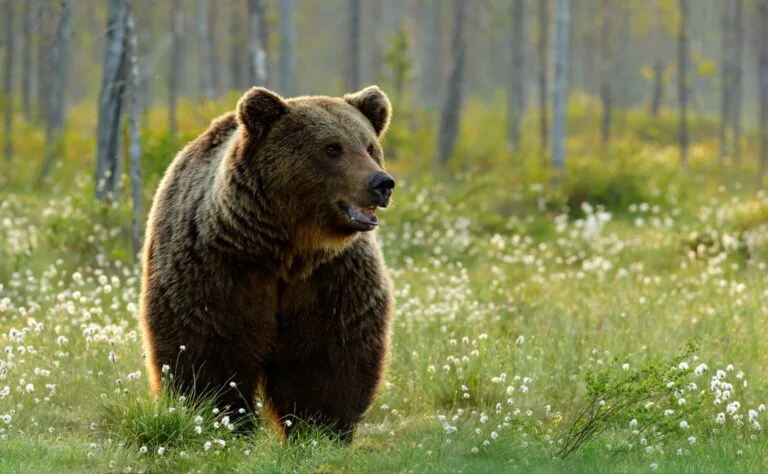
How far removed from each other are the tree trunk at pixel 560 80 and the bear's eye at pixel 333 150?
11733mm

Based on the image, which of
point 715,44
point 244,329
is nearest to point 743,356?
point 244,329

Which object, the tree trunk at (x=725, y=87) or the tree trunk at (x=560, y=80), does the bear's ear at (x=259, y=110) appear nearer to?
the tree trunk at (x=560, y=80)

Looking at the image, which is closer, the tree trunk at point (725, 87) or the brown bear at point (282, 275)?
the brown bear at point (282, 275)

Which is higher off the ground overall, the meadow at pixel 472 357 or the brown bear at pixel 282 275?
the brown bear at pixel 282 275

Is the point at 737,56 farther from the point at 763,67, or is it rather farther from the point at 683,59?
the point at 763,67

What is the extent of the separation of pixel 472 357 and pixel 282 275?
2.06 m

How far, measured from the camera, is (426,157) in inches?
810

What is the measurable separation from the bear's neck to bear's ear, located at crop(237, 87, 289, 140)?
157 mm

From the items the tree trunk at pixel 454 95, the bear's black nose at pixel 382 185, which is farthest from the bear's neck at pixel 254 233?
the tree trunk at pixel 454 95

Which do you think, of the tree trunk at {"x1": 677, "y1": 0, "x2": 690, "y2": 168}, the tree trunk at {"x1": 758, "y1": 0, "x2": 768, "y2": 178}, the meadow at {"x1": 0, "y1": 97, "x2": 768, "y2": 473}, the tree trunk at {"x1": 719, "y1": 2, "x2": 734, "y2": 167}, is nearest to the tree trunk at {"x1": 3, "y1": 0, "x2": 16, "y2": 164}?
the meadow at {"x1": 0, "y1": 97, "x2": 768, "y2": 473}

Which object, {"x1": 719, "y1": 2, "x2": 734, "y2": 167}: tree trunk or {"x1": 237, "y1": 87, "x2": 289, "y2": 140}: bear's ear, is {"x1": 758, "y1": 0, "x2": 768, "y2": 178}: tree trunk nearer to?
{"x1": 719, "y1": 2, "x2": 734, "y2": 167}: tree trunk

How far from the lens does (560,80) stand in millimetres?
16703

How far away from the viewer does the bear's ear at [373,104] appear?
5.62m

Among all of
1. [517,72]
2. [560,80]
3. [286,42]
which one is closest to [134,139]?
[286,42]
